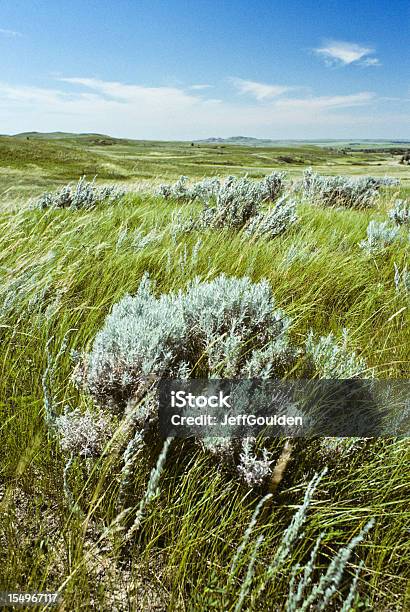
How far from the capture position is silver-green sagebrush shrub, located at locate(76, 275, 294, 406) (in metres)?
1.98

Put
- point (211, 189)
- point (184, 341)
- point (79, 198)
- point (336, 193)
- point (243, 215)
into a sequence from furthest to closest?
1. point (336, 193)
2. point (211, 189)
3. point (79, 198)
4. point (243, 215)
5. point (184, 341)

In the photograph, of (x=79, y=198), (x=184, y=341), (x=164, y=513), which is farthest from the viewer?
(x=79, y=198)

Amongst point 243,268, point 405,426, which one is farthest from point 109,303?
point 405,426

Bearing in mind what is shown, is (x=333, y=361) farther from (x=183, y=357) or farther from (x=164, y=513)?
(x=164, y=513)

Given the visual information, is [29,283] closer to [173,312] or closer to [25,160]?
[173,312]

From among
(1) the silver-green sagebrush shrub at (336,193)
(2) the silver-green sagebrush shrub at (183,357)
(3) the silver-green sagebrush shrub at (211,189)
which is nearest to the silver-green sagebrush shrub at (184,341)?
(2) the silver-green sagebrush shrub at (183,357)

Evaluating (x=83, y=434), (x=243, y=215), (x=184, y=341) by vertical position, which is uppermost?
(x=243, y=215)

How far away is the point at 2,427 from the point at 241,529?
107 cm

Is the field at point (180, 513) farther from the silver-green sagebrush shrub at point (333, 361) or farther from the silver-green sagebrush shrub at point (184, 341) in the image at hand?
the silver-green sagebrush shrub at point (333, 361)

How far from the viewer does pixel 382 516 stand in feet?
5.62

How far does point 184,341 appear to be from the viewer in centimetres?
222

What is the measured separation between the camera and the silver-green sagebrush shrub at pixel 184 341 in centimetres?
198

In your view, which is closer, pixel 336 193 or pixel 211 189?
pixel 211 189

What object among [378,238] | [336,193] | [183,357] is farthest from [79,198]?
[336,193]
